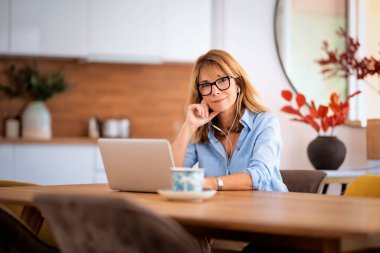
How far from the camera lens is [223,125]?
10.5 feet

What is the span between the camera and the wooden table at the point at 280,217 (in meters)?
1.56

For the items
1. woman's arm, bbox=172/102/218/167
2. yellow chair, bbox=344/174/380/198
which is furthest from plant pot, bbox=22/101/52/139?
yellow chair, bbox=344/174/380/198

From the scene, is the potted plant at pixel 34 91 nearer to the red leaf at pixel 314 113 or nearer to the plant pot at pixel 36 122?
the plant pot at pixel 36 122

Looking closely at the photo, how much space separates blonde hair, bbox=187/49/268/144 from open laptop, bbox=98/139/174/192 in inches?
28.0

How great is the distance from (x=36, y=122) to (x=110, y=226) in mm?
4292

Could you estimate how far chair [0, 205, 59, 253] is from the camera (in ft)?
6.82

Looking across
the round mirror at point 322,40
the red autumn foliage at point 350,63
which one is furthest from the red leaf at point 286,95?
the round mirror at point 322,40

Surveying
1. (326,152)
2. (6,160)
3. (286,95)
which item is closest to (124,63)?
(6,160)

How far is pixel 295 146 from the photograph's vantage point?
482 cm

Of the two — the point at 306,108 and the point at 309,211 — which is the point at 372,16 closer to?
the point at 306,108

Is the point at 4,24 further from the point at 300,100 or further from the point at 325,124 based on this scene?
the point at 325,124

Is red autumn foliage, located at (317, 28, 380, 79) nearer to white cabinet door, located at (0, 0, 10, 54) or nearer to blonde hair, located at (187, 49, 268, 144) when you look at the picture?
blonde hair, located at (187, 49, 268, 144)

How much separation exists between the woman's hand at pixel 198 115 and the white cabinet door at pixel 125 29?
8.98 feet

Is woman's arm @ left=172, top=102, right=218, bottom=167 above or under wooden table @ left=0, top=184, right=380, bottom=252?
above
